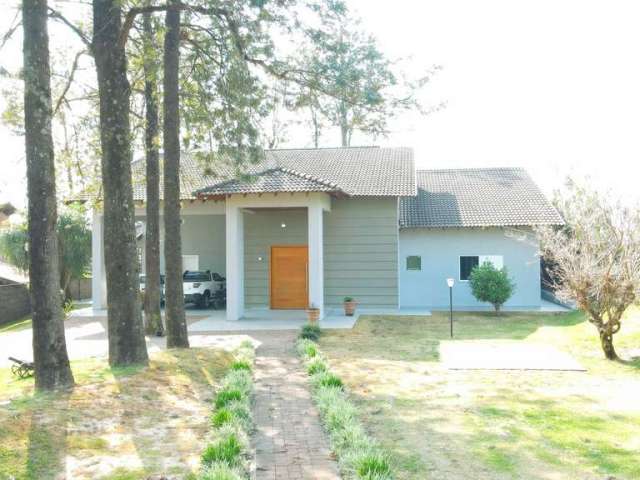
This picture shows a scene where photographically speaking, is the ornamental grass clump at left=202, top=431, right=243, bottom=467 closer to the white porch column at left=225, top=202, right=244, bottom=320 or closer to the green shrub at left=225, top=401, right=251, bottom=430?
the green shrub at left=225, top=401, right=251, bottom=430

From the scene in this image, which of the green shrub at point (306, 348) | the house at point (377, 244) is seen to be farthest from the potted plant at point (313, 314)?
the green shrub at point (306, 348)

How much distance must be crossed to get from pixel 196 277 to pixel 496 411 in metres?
16.2

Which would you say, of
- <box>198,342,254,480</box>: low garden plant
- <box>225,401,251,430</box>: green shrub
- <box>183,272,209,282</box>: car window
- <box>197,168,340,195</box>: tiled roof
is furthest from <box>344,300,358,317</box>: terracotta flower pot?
<box>225,401,251,430</box>: green shrub

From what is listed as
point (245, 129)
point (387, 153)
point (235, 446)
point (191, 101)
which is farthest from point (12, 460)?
point (387, 153)

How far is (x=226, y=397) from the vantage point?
334 inches

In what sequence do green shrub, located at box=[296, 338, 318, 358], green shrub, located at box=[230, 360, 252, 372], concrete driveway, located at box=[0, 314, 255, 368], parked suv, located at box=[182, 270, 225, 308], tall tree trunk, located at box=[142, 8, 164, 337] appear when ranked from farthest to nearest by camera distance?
1. parked suv, located at box=[182, 270, 225, 308]
2. tall tree trunk, located at box=[142, 8, 164, 337]
3. concrete driveway, located at box=[0, 314, 255, 368]
4. green shrub, located at box=[296, 338, 318, 358]
5. green shrub, located at box=[230, 360, 252, 372]

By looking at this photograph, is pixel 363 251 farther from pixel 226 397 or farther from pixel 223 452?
pixel 223 452

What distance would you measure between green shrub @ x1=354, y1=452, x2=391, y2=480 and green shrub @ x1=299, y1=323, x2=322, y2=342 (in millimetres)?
9488

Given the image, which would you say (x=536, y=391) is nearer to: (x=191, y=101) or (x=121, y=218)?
(x=121, y=218)

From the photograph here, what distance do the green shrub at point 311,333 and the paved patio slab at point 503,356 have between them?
313 cm

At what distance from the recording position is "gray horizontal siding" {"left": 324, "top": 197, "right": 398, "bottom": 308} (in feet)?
74.8

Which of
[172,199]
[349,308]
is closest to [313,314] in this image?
[349,308]

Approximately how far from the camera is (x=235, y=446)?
6.29 m

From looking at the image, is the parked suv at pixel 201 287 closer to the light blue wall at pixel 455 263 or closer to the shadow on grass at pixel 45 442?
the light blue wall at pixel 455 263
